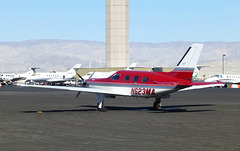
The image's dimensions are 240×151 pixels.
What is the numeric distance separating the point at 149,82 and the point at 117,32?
124 meters

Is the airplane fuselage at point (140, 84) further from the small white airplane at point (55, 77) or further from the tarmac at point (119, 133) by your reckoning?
the small white airplane at point (55, 77)

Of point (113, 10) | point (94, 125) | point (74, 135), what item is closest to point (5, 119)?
point (94, 125)

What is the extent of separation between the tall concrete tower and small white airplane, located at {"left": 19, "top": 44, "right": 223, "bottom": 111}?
12102 centimetres

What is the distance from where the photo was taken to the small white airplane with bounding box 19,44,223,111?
28.4 metres

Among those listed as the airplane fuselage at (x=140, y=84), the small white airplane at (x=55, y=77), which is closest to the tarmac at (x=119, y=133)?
the airplane fuselage at (x=140, y=84)

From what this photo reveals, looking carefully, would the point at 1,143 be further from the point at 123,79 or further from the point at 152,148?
the point at 123,79

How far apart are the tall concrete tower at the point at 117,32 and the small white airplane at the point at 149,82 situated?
397 feet

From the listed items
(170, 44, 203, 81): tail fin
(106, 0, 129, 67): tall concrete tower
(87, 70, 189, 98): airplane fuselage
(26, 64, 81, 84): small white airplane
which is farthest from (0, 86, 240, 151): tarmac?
(106, 0, 129, 67): tall concrete tower

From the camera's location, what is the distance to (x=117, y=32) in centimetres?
15200

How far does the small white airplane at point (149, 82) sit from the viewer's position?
28438mm

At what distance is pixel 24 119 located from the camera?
2342 cm

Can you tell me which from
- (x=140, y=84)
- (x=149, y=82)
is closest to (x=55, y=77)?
(x=140, y=84)

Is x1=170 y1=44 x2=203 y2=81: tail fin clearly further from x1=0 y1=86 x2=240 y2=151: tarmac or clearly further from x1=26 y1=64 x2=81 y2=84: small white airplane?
x1=26 y1=64 x2=81 y2=84: small white airplane

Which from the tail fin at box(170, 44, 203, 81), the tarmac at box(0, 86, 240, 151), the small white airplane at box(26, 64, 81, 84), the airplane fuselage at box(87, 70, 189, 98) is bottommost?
the small white airplane at box(26, 64, 81, 84)
